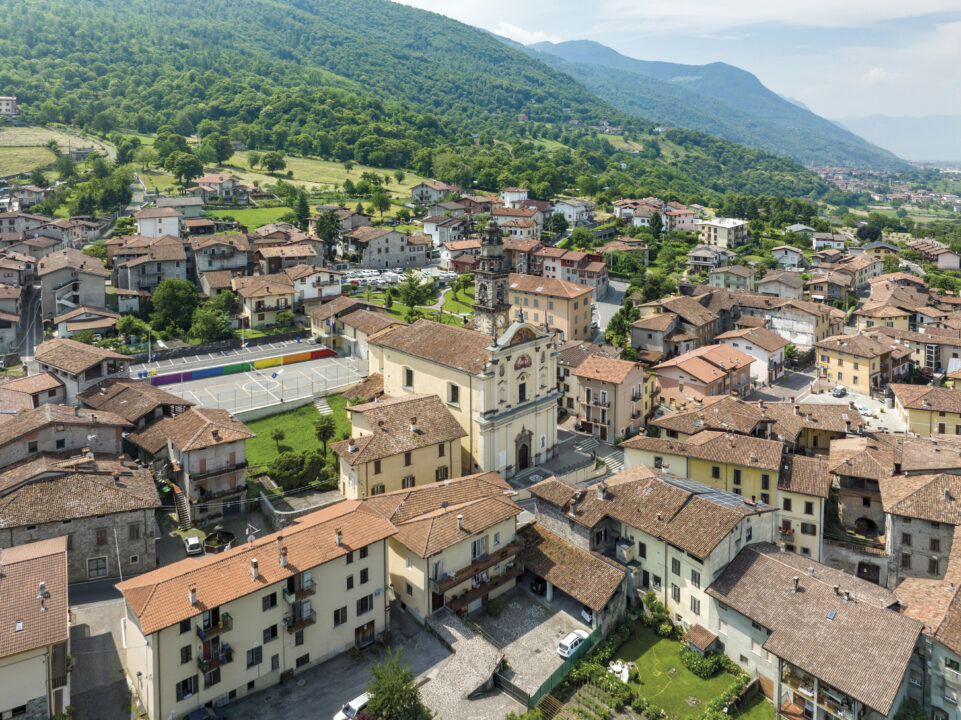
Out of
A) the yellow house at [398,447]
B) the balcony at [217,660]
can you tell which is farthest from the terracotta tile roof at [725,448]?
the balcony at [217,660]

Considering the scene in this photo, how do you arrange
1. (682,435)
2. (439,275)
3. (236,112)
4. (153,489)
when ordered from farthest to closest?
(236,112)
(439,275)
(682,435)
(153,489)

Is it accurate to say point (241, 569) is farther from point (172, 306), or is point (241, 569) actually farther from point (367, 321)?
point (172, 306)

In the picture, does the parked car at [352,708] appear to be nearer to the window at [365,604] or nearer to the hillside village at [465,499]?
the hillside village at [465,499]

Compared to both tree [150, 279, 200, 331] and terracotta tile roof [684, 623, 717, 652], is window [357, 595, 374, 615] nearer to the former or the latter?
terracotta tile roof [684, 623, 717, 652]

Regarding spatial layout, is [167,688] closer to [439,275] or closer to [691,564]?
[691,564]

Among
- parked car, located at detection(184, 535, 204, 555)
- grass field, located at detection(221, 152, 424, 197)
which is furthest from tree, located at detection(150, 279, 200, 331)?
grass field, located at detection(221, 152, 424, 197)

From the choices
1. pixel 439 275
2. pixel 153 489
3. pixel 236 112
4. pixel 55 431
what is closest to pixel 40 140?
pixel 236 112
